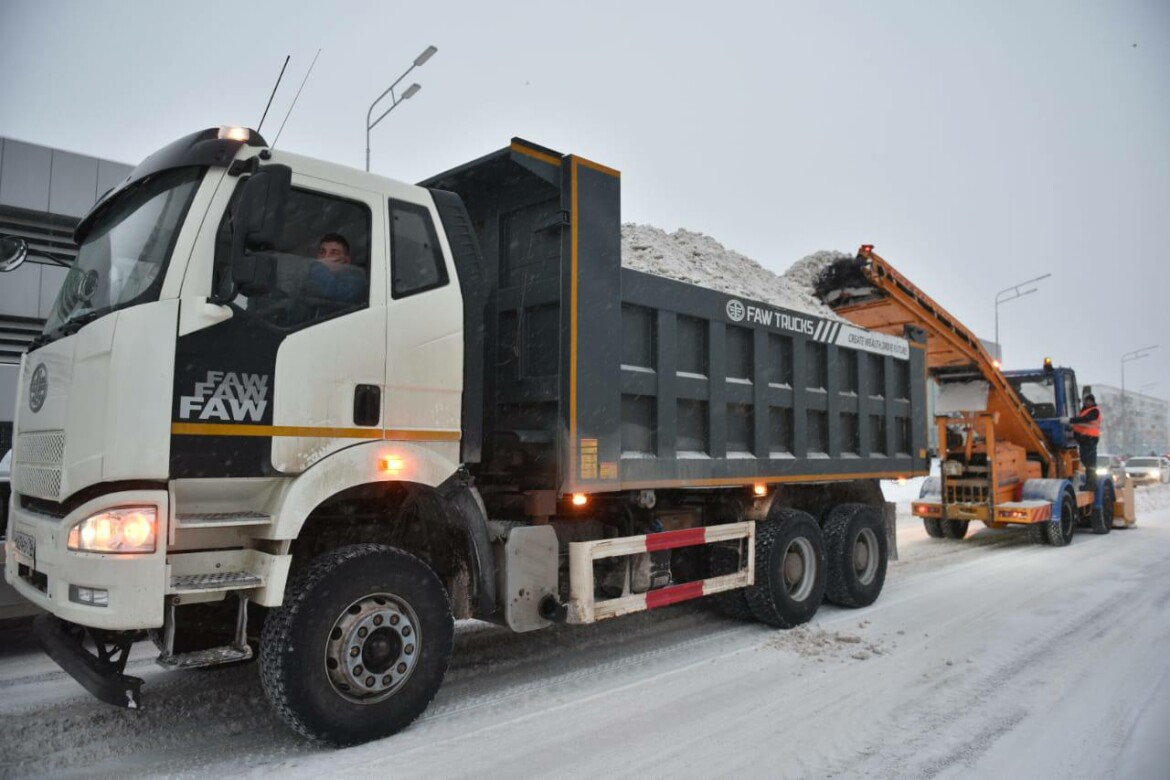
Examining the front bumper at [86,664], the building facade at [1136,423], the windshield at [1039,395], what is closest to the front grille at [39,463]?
the front bumper at [86,664]

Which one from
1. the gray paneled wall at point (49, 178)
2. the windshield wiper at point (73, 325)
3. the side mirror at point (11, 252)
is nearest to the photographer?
the windshield wiper at point (73, 325)

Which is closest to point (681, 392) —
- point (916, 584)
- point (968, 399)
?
point (916, 584)

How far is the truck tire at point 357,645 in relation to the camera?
3.55m

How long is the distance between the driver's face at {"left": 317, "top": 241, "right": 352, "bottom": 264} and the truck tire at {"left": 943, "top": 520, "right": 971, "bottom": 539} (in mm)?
11876

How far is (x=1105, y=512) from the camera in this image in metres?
13.9

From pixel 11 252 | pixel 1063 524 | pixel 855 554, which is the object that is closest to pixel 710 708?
pixel 855 554

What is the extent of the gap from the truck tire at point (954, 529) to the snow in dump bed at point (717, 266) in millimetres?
6063

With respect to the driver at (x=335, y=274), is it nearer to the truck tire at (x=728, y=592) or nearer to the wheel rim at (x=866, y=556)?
the truck tire at (x=728, y=592)

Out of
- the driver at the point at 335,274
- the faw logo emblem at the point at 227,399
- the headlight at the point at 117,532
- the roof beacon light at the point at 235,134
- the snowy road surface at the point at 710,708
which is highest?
the roof beacon light at the point at 235,134

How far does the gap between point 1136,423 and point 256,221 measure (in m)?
97.2

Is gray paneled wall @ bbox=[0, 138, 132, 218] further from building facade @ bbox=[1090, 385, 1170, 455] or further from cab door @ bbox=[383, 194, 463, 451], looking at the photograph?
building facade @ bbox=[1090, 385, 1170, 455]

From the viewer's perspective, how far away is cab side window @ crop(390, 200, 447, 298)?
13.6 ft

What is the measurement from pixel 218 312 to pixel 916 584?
7867 mm

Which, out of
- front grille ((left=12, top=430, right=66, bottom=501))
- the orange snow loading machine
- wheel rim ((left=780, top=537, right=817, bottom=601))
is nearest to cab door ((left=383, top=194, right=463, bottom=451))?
front grille ((left=12, top=430, right=66, bottom=501))
